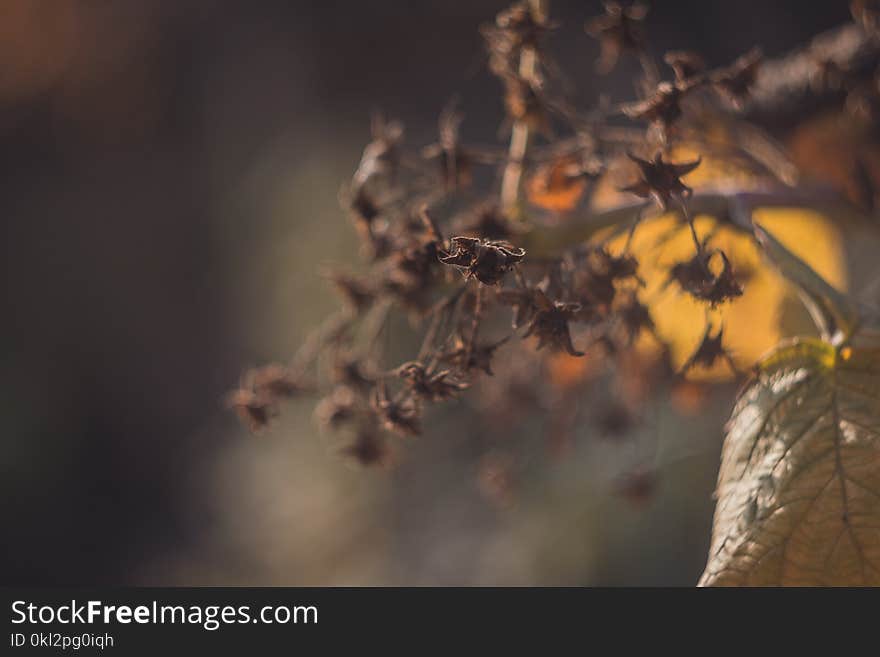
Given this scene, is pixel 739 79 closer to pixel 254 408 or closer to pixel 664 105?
pixel 664 105

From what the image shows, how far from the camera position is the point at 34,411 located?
11.0 feet

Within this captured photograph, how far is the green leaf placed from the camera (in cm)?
42

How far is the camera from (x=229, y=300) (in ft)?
11.0

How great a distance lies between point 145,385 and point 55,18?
73.9 inches

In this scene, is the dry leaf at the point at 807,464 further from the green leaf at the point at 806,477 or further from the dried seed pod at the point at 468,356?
the dried seed pod at the point at 468,356

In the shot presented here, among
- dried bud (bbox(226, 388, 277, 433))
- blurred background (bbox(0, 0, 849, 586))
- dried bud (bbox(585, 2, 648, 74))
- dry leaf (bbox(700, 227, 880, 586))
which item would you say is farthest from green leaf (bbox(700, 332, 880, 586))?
blurred background (bbox(0, 0, 849, 586))

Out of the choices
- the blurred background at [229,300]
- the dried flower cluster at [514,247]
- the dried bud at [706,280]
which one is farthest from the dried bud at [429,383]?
the blurred background at [229,300]

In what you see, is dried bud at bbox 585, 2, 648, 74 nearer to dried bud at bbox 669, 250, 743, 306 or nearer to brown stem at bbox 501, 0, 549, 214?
brown stem at bbox 501, 0, 549, 214

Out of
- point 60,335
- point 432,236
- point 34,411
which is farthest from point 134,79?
point 432,236

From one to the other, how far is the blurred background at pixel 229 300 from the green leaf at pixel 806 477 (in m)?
0.72

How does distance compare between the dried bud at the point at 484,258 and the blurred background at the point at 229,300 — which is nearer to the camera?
the dried bud at the point at 484,258

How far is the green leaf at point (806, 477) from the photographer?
0.42m

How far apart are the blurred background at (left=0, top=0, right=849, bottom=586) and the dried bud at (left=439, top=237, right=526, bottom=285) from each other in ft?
2.73

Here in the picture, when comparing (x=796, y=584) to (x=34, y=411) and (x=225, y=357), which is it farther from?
(x=34, y=411)
